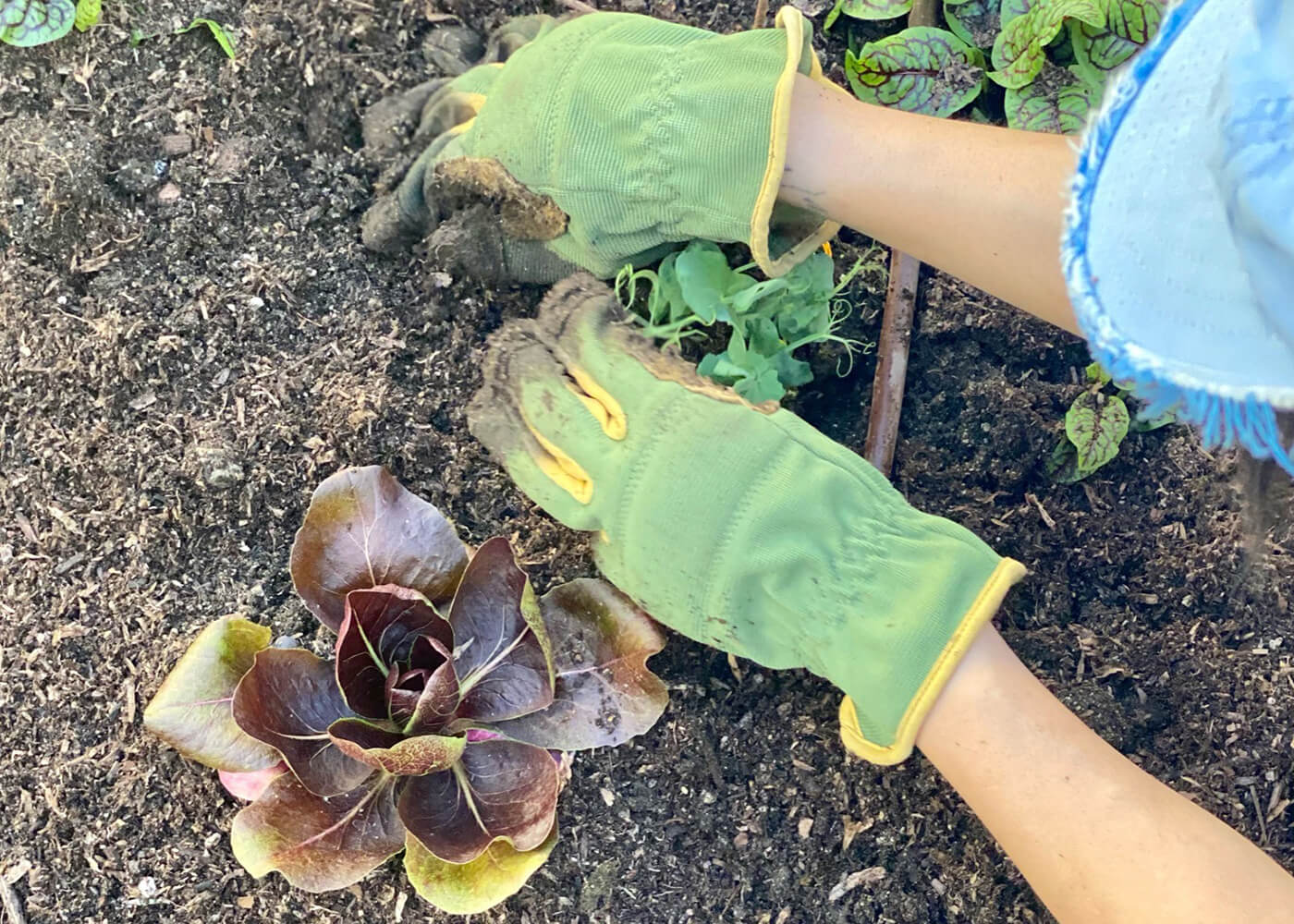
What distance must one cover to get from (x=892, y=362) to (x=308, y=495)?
0.89 m

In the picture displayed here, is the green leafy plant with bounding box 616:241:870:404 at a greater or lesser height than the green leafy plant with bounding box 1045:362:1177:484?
greater

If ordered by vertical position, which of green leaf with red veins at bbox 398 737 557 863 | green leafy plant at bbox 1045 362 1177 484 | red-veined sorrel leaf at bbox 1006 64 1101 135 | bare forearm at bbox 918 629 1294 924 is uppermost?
red-veined sorrel leaf at bbox 1006 64 1101 135

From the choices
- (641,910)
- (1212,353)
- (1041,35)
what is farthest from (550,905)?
(1041,35)

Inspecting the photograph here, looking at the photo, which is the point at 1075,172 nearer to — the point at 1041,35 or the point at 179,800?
the point at 1041,35

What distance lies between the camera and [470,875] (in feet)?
3.76

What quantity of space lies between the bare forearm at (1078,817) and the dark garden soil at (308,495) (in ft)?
0.93

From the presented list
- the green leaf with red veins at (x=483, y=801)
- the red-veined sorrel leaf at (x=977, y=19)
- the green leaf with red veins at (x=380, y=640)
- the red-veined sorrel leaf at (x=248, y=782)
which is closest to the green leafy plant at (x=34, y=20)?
the green leaf with red veins at (x=380, y=640)

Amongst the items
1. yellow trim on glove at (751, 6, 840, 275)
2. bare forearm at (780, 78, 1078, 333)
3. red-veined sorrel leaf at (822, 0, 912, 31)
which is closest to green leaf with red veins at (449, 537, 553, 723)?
yellow trim on glove at (751, 6, 840, 275)

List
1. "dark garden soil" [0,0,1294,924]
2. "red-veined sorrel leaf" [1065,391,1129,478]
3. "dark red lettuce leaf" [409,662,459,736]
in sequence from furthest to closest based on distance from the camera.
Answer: "red-veined sorrel leaf" [1065,391,1129,478]
"dark garden soil" [0,0,1294,924]
"dark red lettuce leaf" [409,662,459,736]

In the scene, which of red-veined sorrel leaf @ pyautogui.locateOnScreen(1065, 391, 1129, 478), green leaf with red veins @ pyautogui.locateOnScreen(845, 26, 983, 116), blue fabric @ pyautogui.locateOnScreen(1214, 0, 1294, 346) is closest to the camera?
blue fabric @ pyautogui.locateOnScreen(1214, 0, 1294, 346)

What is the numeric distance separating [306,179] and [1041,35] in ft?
3.73

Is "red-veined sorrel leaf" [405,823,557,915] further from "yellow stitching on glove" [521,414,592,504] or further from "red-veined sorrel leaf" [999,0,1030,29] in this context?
"red-veined sorrel leaf" [999,0,1030,29]

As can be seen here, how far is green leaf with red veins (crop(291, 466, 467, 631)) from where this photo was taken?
119 cm

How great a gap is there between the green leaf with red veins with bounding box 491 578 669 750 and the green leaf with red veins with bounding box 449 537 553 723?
52 millimetres
